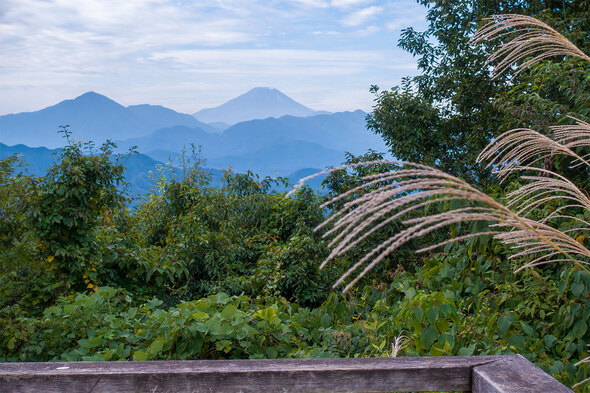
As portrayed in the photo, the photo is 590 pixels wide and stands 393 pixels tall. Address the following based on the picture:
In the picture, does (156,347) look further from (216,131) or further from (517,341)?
(216,131)

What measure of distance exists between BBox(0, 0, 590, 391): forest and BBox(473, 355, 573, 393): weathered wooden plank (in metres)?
0.32

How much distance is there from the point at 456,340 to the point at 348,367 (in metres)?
1.00

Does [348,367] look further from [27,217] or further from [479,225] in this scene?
[27,217]

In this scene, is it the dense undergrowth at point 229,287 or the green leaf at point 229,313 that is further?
the green leaf at point 229,313

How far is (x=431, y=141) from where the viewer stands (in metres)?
7.50

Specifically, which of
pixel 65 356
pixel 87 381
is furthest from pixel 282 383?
pixel 65 356

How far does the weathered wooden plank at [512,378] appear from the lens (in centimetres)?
106

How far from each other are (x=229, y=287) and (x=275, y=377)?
3767 mm

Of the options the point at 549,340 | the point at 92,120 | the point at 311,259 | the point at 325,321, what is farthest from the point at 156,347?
the point at 92,120

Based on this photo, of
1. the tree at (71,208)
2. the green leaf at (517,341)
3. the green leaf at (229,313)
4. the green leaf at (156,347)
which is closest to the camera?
the green leaf at (517,341)

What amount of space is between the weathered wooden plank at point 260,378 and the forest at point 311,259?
0.39m

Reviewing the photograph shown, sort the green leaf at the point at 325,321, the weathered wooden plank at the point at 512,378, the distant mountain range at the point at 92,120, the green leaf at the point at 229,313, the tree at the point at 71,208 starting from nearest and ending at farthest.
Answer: the weathered wooden plank at the point at 512,378
the green leaf at the point at 229,313
the green leaf at the point at 325,321
the tree at the point at 71,208
the distant mountain range at the point at 92,120

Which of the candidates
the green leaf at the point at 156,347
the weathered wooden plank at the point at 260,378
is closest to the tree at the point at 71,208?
the green leaf at the point at 156,347

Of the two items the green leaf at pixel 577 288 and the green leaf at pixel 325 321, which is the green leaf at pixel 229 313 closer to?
the green leaf at pixel 325 321
